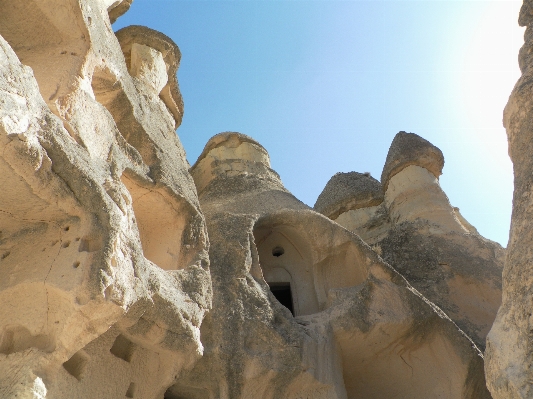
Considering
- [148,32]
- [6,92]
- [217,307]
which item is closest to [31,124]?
[6,92]

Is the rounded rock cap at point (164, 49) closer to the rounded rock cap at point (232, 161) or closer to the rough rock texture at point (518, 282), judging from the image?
the rounded rock cap at point (232, 161)

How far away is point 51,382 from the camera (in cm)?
359

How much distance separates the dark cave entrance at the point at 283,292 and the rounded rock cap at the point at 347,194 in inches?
207

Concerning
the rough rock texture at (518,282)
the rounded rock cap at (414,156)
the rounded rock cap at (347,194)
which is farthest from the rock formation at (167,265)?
the rounded rock cap at (347,194)

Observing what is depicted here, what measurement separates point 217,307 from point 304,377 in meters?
1.10

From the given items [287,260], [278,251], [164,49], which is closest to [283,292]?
[287,260]

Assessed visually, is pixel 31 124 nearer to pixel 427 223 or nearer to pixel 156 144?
pixel 156 144

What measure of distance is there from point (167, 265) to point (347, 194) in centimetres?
840

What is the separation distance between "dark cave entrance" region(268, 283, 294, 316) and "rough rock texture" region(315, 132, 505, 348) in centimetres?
184

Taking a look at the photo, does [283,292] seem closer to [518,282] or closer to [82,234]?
[82,234]

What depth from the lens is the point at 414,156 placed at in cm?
1047

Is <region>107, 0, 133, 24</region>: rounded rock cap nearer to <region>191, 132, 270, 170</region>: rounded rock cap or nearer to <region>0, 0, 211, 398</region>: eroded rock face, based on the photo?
<region>191, 132, 270, 170</region>: rounded rock cap

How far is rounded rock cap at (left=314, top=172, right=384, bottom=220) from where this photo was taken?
12828 mm

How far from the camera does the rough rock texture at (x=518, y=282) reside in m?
2.97
